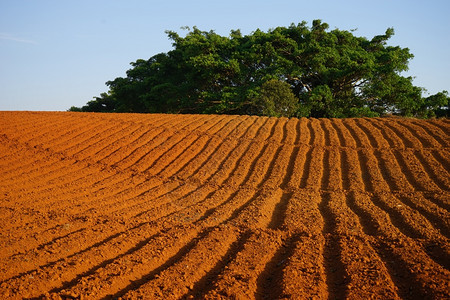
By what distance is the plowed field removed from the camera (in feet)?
10.1

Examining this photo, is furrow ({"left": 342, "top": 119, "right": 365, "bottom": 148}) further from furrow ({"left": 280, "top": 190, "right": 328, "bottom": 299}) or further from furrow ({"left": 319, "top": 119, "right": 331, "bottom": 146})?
furrow ({"left": 280, "top": 190, "right": 328, "bottom": 299})

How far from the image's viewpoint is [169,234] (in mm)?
4191

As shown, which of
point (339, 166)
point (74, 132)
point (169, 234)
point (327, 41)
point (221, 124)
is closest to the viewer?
point (169, 234)

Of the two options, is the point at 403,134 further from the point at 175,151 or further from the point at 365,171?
the point at 175,151

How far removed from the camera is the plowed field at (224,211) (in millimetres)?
3082

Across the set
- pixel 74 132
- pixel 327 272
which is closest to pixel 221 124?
pixel 74 132

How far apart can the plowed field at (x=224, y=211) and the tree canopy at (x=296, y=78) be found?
722 cm

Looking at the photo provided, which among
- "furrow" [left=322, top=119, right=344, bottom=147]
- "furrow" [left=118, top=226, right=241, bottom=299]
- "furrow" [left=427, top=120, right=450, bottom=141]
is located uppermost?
"furrow" [left=427, top=120, right=450, bottom=141]

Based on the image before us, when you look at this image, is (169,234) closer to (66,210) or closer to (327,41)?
(66,210)

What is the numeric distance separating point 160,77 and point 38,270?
76.1ft

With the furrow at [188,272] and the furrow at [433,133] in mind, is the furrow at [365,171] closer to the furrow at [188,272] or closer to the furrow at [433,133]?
the furrow at [433,133]

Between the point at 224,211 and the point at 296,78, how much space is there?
1582 cm

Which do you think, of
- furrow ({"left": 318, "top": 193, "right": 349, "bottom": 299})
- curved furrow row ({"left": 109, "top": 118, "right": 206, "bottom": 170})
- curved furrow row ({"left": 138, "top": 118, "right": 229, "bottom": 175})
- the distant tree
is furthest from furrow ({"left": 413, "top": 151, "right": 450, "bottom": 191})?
the distant tree

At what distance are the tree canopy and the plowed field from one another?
7.22 metres
